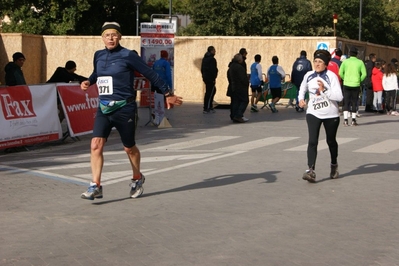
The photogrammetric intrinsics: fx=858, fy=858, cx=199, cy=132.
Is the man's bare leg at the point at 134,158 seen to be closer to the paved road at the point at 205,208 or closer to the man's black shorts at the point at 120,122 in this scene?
the man's black shorts at the point at 120,122

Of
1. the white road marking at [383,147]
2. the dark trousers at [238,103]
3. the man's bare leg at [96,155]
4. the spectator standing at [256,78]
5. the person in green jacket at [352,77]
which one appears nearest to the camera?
the man's bare leg at [96,155]

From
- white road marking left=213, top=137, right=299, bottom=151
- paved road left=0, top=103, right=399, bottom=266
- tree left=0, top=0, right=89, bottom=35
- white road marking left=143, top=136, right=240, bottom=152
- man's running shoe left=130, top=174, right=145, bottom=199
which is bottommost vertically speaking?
white road marking left=143, top=136, right=240, bottom=152

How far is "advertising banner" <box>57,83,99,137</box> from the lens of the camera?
16.3m

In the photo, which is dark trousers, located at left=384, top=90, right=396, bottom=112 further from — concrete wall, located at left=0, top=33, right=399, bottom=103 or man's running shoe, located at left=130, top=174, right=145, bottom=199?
man's running shoe, located at left=130, top=174, right=145, bottom=199

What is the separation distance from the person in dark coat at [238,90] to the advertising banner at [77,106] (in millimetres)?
4557

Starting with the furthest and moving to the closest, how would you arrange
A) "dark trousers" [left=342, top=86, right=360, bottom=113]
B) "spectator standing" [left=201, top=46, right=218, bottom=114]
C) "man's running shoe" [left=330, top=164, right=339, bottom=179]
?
1. "spectator standing" [left=201, top=46, right=218, bottom=114]
2. "dark trousers" [left=342, top=86, right=360, bottom=113]
3. "man's running shoe" [left=330, top=164, right=339, bottom=179]

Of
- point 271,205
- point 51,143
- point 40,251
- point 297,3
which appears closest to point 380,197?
point 271,205

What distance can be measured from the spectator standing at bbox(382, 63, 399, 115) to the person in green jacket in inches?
180

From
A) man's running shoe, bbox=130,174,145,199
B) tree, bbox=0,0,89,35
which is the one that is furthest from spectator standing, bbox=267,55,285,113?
tree, bbox=0,0,89,35

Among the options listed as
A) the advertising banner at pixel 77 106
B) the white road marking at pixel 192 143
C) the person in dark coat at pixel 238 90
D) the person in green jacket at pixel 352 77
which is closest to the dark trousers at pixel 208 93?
the person in dark coat at pixel 238 90

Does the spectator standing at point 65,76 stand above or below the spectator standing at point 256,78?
above

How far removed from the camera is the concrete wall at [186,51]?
31047 mm

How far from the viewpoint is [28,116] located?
1509 cm

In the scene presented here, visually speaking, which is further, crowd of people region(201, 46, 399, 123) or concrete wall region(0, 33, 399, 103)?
concrete wall region(0, 33, 399, 103)
